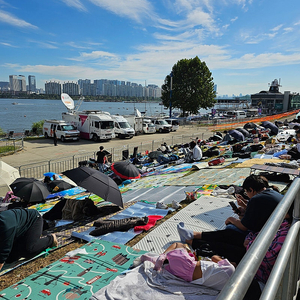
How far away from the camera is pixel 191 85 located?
159 feet

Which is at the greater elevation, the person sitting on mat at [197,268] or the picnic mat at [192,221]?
the person sitting on mat at [197,268]

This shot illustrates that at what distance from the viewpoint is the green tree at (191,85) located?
48500mm

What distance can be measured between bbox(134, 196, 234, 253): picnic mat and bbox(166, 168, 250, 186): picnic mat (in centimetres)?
188

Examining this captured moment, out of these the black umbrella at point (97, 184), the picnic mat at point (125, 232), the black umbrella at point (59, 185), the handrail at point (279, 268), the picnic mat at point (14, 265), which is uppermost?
the handrail at point (279, 268)

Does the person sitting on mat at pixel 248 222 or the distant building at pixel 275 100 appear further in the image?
the distant building at pixel 275 100

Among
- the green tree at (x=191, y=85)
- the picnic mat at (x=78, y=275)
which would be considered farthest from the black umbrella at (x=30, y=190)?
the green tree at (x=191, y=85)

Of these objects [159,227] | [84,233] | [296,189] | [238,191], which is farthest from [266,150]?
[296,189]

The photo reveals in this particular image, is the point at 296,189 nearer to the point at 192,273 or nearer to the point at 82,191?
the point at 192,273

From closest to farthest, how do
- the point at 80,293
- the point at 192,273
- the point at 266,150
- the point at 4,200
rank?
the point at 192,273 < the point at 80,293 < the point at 4,200 < the point at 266,150

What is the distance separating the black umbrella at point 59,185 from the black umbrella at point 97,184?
3.44 meters

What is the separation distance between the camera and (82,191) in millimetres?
10281

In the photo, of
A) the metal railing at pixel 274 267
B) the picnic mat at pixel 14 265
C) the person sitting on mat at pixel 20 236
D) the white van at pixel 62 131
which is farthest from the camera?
the white van at pixel 62 131

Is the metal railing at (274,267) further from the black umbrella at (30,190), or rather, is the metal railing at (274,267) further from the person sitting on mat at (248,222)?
the black umbrella at (30,190)

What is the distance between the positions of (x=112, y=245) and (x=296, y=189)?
353 centimetres
